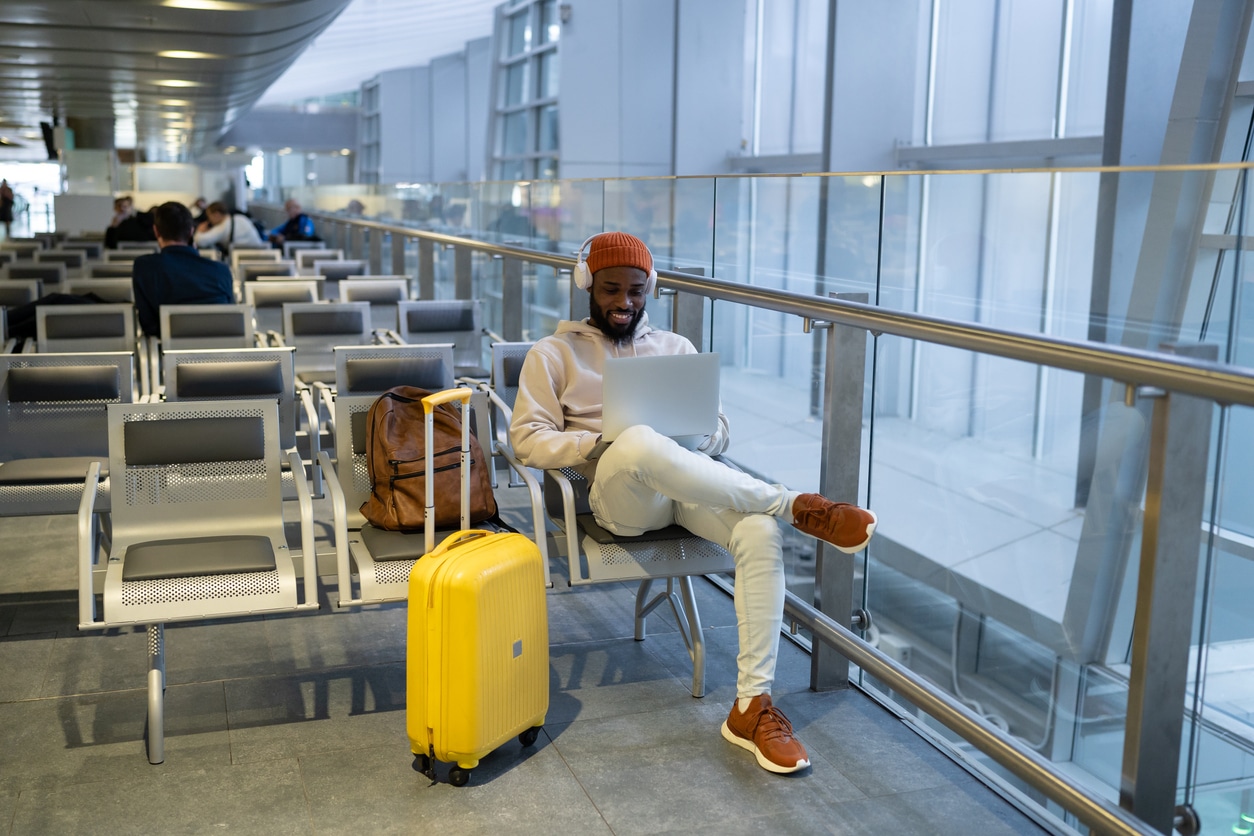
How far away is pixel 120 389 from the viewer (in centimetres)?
425

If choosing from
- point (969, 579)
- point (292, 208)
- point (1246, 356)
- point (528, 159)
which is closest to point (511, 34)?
point (528, 159)

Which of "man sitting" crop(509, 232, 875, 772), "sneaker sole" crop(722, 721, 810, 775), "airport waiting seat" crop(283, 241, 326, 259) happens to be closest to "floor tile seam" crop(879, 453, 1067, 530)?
"man sitting" crop(509, 232, 875, 772)

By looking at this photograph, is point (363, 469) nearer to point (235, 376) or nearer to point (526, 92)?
point (235, 376)

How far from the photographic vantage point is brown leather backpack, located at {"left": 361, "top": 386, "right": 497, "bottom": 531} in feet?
10.8

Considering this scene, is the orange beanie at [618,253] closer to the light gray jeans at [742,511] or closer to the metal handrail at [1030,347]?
the metal handrail at [1030,347]

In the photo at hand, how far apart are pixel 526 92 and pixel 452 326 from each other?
17.4 meters

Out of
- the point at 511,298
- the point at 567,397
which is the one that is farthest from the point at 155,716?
the point at 511,298

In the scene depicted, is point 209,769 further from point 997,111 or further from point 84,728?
point 997,111

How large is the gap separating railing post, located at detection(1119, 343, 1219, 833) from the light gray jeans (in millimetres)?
990

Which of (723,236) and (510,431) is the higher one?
(723,236)

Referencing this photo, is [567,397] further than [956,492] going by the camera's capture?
No

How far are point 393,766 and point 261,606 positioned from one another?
523 mm

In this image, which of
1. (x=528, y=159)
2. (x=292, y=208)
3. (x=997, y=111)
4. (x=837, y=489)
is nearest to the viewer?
(x=837, y=489)

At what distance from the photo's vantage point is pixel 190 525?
3.46 metres
